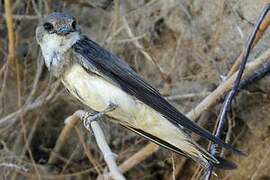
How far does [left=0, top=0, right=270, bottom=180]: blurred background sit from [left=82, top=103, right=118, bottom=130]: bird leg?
77cm

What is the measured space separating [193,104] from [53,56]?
3.82ft

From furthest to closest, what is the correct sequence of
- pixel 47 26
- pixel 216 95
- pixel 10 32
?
pixel 10 32 < pixel 216 95 < pixel 47 26

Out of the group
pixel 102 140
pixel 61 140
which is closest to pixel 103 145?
pixel 102 140

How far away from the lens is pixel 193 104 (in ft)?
11.5

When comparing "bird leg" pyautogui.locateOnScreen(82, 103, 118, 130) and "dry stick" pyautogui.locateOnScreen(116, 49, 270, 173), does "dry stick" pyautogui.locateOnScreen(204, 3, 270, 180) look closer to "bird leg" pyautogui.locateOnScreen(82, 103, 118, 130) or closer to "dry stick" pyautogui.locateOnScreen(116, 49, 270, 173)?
"bird leg" pyautogui.locateOnScreen(82, 103, 118, 130)

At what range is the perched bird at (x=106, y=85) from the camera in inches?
97.5

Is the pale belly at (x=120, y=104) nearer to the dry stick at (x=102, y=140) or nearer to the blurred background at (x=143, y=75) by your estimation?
the dry stick at (x=102, y=140)

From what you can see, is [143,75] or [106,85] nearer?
[106,85]

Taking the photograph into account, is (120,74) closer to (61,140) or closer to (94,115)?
(94,115)

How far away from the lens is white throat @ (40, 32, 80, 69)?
2.50 m

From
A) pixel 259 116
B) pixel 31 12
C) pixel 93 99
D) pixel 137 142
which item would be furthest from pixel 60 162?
pixel 93 99

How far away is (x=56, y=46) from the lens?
8.23 feet

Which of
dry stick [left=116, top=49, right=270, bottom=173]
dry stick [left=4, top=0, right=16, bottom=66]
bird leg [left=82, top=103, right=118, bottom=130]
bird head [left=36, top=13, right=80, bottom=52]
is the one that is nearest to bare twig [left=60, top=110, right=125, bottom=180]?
bird leg [left=82, top=103, right=118, bottom=130]

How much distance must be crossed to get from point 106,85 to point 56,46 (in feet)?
0.75
